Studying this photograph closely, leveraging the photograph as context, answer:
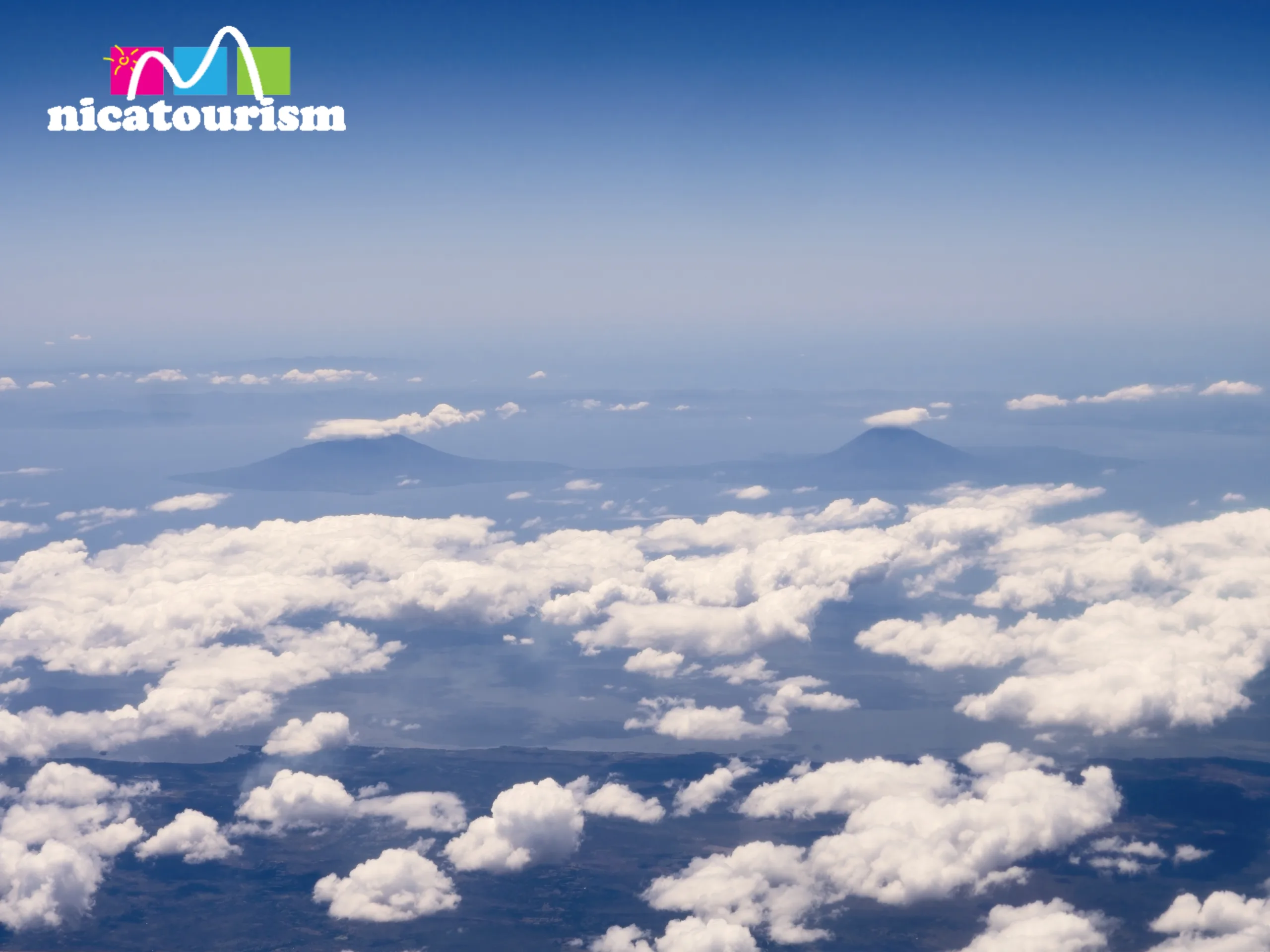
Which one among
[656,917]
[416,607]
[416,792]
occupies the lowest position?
[656,917]

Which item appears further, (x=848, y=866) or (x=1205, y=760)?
(x=1205, y=760)

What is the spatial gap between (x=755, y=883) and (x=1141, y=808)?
2626 cm

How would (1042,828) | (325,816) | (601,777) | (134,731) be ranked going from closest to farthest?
(1042,828) < (325,816) < (601,777) < (134,731)

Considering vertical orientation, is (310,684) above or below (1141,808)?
above

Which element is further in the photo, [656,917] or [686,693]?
[686,693]

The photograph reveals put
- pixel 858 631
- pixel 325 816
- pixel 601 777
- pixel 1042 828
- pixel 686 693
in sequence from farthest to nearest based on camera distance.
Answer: pixel 858 631 → pixel 686 693 → pixel 601 777 → pixel 325 816 → pixel 1042 828

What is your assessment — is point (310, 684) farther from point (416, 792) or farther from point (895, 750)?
point (895, 750)

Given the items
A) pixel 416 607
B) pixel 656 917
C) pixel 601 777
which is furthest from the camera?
pixel 416 607

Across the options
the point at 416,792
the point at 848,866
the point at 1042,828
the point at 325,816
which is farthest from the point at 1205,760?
the point at 325,816

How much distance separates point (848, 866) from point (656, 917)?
37.8ft

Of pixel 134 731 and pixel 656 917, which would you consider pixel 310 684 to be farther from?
pixel 656 917

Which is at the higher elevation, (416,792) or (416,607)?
(416,607)

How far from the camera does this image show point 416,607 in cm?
11388

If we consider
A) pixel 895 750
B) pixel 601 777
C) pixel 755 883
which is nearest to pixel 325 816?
pixel 601 777
